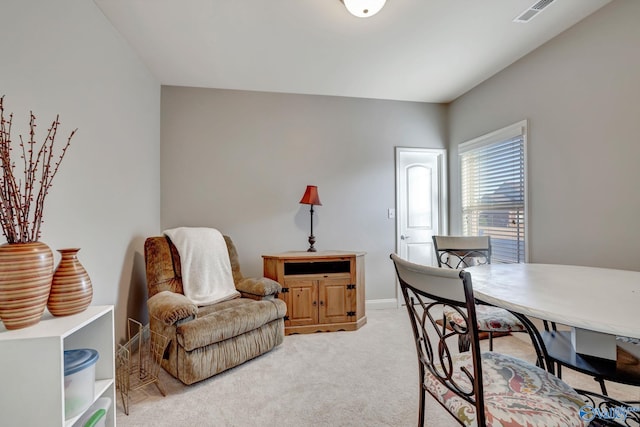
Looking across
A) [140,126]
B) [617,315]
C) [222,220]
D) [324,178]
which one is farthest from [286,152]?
[617,315]

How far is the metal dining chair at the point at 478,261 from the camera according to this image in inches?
66.4

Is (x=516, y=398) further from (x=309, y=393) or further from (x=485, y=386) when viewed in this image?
(x=309, y=393)

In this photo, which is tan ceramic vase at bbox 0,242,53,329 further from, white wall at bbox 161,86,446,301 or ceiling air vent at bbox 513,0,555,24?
ceiling air vent at bbox 513,0,555,24

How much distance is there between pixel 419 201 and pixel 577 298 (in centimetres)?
270

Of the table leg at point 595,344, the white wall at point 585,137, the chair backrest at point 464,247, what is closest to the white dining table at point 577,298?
the table leg at point 595,344

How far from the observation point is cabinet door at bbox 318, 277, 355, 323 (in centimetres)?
288

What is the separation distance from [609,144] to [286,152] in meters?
2.78

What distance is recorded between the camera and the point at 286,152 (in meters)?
3.40

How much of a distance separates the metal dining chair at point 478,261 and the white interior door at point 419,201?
1.44ft

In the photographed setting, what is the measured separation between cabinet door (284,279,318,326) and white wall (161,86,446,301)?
65cm

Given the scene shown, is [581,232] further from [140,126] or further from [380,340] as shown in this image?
[140,126]

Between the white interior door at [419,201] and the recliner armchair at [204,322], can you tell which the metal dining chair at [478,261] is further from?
the recliner armchair at [204,322]

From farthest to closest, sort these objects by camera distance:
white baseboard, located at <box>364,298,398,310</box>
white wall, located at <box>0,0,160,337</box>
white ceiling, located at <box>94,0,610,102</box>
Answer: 1. white baseboard, located at <box>364,298,398,310</box>
2. white ceiling, located at <box>94,0,610,102</box>
3. white wall, located at <box>0,0,160,337</box>

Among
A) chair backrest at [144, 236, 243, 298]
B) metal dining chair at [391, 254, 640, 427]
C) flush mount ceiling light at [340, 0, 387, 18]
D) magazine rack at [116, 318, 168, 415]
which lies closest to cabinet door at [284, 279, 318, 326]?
chair backrest at [144, 236, 243, 298]
